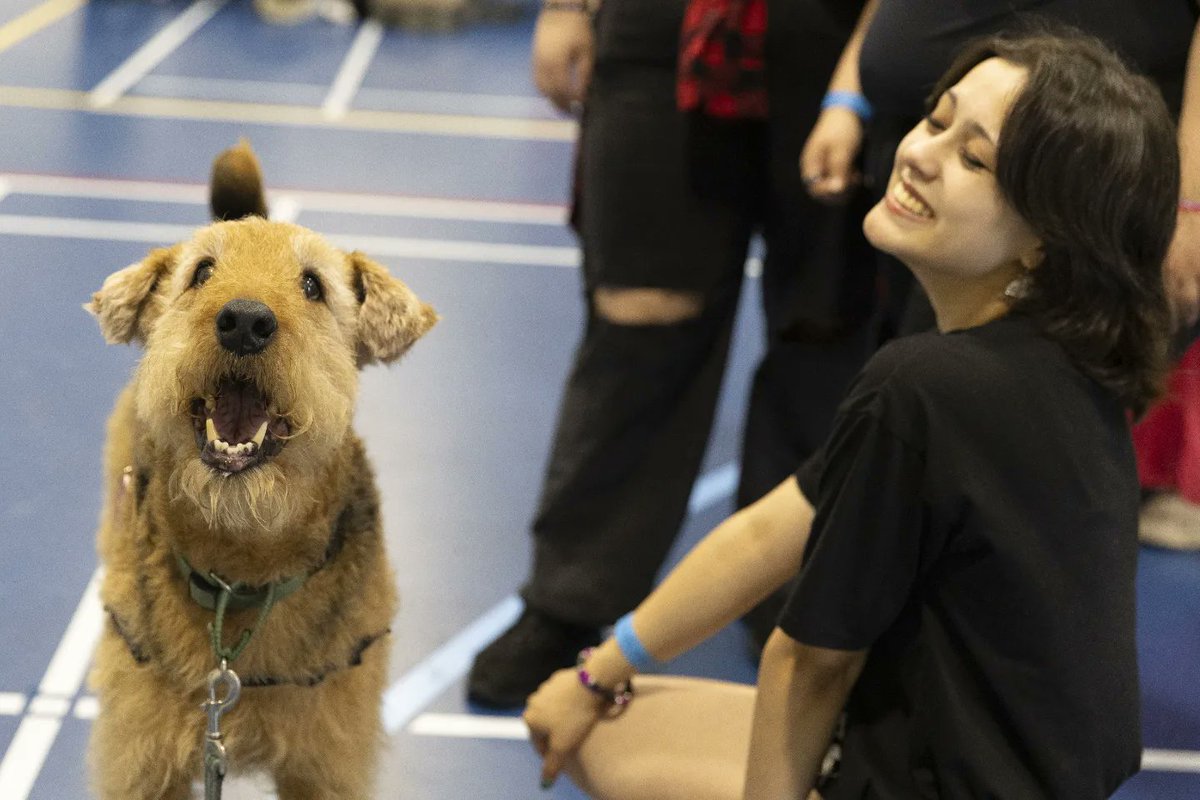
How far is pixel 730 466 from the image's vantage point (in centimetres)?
352

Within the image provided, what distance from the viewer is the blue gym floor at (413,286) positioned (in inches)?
97.4

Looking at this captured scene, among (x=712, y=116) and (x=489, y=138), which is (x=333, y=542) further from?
(x=489, y=138)

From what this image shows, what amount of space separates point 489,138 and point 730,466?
2849 mm

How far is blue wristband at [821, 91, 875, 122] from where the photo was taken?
218cm

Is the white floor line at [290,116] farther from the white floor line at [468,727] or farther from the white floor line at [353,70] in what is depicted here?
the white floor line at [468,727]

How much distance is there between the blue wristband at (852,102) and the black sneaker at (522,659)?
1.05 metres

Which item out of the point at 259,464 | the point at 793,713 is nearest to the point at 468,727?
the point at 793,713

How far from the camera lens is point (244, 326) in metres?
1.46

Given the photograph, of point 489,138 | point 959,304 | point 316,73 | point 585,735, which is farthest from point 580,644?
point 316,73

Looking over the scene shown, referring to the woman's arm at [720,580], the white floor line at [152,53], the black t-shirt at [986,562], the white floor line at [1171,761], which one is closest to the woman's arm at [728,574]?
the woman's arm at [720,580]

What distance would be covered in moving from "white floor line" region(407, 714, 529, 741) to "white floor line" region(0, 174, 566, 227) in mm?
2671

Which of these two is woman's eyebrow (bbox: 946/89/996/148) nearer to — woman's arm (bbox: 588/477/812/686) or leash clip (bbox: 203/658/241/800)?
woman's arm (bbox: 588/477/812/686)

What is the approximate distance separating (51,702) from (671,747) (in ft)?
3.66

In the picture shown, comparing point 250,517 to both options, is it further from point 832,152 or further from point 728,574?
point 832,152
